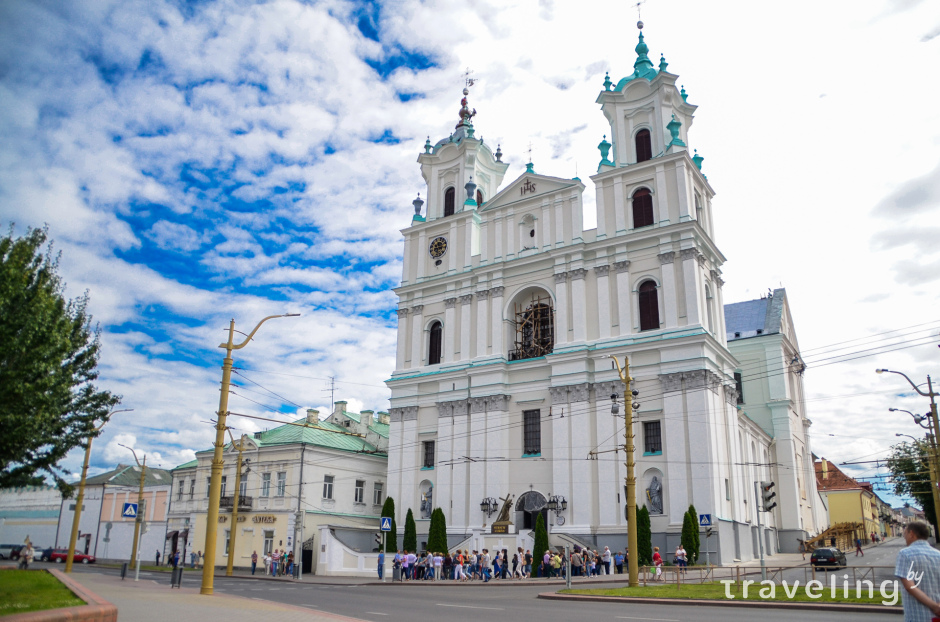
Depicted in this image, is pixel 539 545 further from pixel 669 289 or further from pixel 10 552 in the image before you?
pixel 10 552

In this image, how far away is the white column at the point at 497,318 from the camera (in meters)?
47.1

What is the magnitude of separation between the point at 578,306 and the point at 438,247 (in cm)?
1336

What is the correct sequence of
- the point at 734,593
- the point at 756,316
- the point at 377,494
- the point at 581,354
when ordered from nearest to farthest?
the point at 734,593 → the point at 581,354 → the point at 377,494 → the point at 756,316

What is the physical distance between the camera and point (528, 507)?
42.5 meters

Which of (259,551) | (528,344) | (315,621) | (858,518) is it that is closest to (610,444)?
(528,344)

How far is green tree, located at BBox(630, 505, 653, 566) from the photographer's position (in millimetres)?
36250

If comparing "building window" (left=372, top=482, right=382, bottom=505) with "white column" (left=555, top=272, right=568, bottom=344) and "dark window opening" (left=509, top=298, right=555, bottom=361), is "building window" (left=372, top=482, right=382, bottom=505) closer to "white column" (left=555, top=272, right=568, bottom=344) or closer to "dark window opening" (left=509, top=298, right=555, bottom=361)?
"dark window opening" (left=509, top=298, right=555, bottom=361)

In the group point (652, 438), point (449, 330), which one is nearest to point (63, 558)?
point (449, 330)

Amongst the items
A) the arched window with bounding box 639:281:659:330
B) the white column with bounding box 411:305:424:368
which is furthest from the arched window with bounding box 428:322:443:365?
the arched window with bounding box 639:281:659:330

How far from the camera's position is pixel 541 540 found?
120 ft

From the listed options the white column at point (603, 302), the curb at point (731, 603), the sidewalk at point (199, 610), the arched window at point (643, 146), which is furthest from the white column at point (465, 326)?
the sidewalk at point (199, 610)

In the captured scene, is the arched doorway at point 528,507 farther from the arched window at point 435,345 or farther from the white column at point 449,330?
the arched window at point 435,345

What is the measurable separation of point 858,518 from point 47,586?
103 m

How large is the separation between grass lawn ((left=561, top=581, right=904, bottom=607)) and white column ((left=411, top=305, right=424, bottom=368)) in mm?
29510
